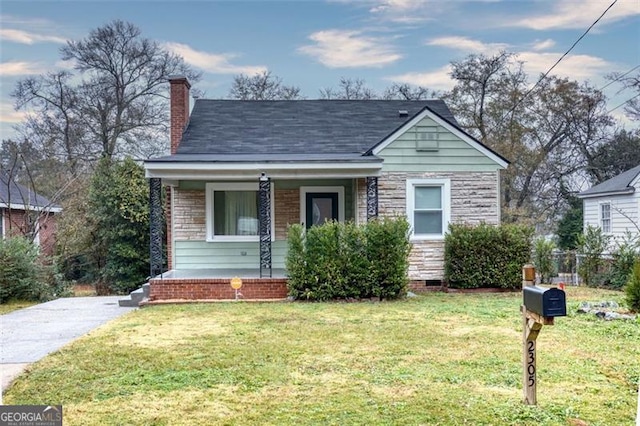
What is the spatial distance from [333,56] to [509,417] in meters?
5.94

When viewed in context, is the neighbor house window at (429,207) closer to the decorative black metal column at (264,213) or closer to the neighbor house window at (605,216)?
the decorative black metal column at (264,213)

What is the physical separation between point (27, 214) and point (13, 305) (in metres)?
5.71

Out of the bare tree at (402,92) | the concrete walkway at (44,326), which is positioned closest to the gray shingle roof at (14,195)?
the concrete walkway at (44,326)

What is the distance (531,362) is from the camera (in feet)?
12.1

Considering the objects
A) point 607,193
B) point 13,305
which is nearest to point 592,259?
point 607,193

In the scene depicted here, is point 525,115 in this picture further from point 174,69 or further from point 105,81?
point 105,81

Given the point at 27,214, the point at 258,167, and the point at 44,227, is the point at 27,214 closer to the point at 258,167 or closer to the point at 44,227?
the point at 44,227

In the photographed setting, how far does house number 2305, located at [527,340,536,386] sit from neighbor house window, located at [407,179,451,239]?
7.51 meters

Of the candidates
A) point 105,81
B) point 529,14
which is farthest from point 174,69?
point 529,14

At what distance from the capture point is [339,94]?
56.3ft

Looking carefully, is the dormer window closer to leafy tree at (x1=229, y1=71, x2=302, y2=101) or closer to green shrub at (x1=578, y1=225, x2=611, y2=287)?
green shrub at (x1=578, y1=225, x2=611, y2=287)

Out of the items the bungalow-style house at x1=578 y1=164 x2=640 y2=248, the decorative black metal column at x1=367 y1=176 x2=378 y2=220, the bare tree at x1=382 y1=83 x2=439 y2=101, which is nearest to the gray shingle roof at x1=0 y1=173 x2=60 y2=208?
the decorative black metal column at x1=367 y1=176 x2=378 y2=220

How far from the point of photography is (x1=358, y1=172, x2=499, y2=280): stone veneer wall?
441 inches

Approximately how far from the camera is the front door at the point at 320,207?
12.1 meters
